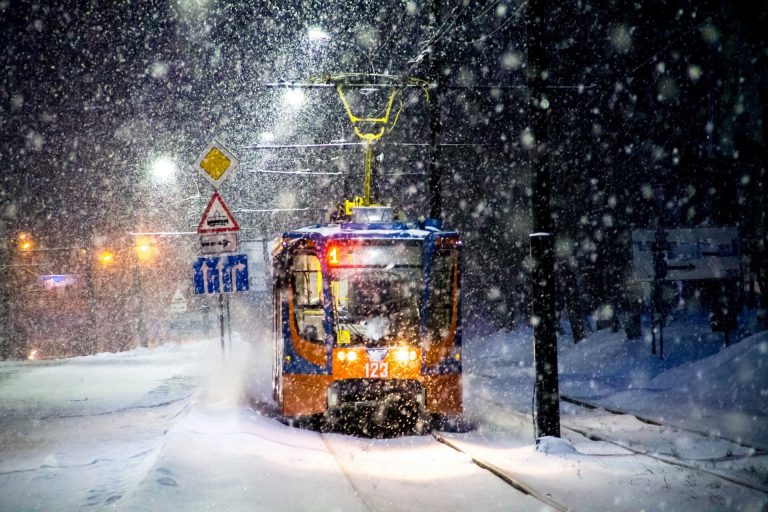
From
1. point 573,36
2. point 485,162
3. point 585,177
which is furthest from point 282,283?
point 485,162

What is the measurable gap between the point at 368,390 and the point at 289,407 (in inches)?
46.8

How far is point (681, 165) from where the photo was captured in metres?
23.0

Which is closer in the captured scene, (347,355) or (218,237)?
(347,355)

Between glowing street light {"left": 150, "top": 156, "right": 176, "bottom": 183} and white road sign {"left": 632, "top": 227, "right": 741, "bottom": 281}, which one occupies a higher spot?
glowing street light {"left": 150, "top": 156, "right": 176, "bottom": 183}

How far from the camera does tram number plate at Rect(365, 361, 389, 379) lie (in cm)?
1020

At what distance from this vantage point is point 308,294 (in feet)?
35.0

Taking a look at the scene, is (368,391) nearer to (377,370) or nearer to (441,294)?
(377,370)

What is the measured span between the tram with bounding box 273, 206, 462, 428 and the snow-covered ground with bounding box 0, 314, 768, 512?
640 mm

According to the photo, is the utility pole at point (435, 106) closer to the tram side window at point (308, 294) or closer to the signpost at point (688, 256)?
the signpost at point (688, 256)

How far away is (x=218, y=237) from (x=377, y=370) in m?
3.68

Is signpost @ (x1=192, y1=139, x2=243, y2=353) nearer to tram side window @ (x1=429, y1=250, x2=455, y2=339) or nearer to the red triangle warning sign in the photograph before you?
the red triangle warning sign

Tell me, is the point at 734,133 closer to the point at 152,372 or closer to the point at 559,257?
the point at 559,257

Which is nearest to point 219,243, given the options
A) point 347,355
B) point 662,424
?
A: point 347,355

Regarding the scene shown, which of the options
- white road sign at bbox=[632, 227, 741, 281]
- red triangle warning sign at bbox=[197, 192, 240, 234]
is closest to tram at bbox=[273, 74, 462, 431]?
red triangle warning sign at bbox=[197, 192, 240, 234]
